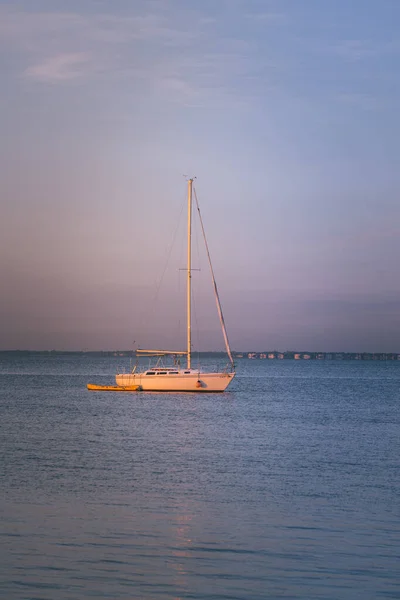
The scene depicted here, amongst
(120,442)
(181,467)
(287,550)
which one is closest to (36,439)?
(120,442)

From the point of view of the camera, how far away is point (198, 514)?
23.1 m

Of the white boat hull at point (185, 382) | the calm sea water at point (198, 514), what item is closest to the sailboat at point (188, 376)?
the white boat hull at point (185, 382)

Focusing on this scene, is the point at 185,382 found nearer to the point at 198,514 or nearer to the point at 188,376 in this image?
the point at 188,376

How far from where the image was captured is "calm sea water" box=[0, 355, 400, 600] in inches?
653

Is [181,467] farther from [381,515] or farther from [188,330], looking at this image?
[188,330]

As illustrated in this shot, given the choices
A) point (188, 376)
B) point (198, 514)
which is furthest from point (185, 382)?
point (198, 514)

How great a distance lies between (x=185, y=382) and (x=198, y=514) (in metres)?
53.2

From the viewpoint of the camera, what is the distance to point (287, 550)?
19.1 meters

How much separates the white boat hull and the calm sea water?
27.7 m

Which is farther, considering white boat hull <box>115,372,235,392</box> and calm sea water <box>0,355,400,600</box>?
white boat hull <box>115,372,235,392</box>

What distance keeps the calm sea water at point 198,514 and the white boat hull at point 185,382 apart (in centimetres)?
2773

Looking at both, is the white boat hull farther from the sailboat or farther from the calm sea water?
the calm sea water

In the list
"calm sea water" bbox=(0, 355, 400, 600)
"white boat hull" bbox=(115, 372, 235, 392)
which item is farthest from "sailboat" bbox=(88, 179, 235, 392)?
"calm sea water" bbox=(0, 355, 400, 600)

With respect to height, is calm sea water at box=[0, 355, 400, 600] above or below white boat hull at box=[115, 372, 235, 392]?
below
